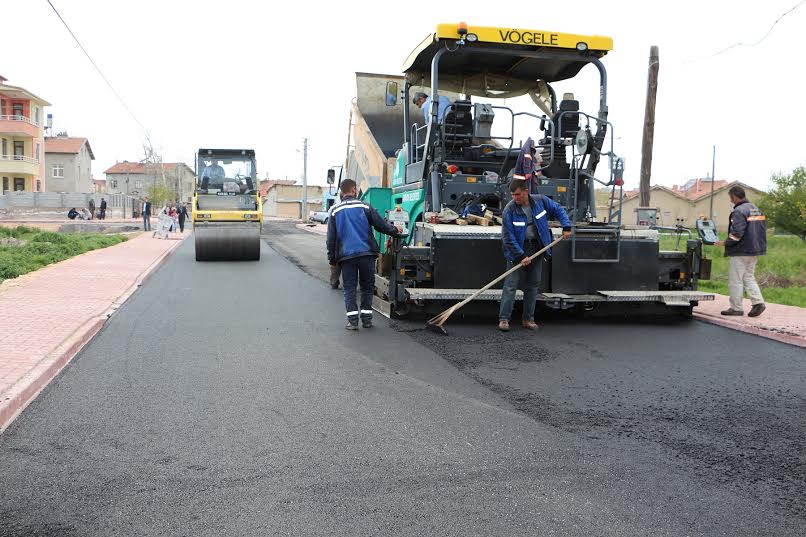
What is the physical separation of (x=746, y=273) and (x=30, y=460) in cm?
831

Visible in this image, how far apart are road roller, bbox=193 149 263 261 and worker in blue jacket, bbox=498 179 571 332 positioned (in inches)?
438

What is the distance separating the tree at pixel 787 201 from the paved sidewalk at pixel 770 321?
42.4m

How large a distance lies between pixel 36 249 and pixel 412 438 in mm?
16320

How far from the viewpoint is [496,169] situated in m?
9.48

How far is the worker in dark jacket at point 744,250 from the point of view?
29.9ft

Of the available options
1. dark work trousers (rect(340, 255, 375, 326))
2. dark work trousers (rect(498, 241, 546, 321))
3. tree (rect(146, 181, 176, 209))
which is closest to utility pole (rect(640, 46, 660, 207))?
dark work trousers (rect(498, 241, 546, 321))

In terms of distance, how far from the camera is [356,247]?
325 inches

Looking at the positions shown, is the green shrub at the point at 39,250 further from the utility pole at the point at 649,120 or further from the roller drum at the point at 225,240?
the utility pole at the point at 649,120

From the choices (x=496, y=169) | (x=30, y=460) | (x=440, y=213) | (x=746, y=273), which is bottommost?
(x=30, y=460)

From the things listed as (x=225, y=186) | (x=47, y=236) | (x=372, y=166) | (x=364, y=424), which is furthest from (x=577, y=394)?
(x=47, y=236)

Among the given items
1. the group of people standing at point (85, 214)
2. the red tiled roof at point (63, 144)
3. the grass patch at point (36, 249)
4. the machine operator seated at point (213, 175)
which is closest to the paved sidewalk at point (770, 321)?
the grass patch at point (36, 249)

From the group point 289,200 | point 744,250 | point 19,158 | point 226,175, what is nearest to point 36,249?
point 226,175

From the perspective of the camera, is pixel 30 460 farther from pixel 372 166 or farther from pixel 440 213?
pixel 372 166

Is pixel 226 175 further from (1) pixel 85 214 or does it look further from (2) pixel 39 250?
(1) pixel 85 214
